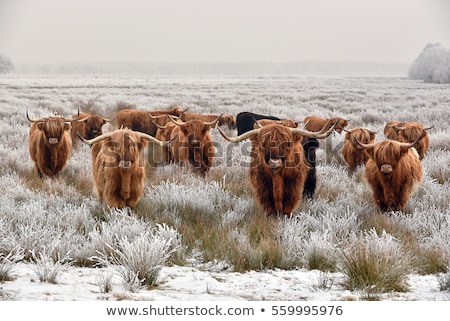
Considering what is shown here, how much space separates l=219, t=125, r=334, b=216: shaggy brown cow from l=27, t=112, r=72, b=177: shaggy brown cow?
9.30 ft

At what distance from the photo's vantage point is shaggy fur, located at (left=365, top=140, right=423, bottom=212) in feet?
15.4

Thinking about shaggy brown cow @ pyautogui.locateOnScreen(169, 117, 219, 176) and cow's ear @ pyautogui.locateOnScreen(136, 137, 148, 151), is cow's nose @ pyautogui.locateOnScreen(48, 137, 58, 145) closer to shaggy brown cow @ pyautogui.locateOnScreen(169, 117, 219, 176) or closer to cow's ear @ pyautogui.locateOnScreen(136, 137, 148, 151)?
shaggy brown cow @ pyautogui.locateOnScreen(169, 117, 219, 176)

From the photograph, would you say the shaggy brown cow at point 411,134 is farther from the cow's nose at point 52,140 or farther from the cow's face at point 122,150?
the cow's nose at point 52,140

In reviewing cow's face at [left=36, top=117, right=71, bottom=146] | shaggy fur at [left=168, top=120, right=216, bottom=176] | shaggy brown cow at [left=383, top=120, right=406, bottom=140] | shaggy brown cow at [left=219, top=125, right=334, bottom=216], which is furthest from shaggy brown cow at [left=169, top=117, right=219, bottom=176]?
shaggy brown cow at [left=383, top=120, right=406, bottom=140]

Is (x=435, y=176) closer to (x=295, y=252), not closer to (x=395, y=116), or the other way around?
(x=395, y=116)

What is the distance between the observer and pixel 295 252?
3783mm

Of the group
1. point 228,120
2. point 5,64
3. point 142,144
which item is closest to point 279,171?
point 142,144

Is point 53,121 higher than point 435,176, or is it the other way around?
point 53,121

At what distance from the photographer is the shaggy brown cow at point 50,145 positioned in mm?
6129

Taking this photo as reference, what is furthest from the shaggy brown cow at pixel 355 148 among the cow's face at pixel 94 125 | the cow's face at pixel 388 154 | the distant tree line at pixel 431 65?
the cow's face at pixel 94 125

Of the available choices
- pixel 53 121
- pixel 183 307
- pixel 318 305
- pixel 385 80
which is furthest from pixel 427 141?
pixel 53 121

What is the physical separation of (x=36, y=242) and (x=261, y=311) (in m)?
1.93

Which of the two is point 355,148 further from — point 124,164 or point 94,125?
point 94,125

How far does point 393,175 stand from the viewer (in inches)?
187
